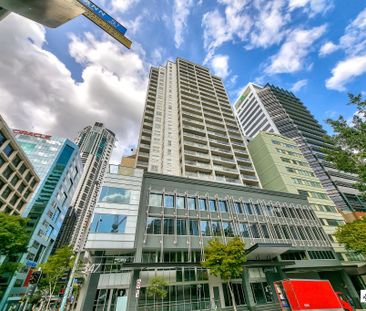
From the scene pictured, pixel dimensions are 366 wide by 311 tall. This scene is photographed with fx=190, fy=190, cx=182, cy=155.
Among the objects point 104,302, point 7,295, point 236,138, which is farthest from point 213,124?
point 7,295

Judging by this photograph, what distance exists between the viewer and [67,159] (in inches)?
3314

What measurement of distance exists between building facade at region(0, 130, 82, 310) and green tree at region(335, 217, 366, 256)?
76824 mm

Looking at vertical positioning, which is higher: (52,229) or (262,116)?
(262,116)

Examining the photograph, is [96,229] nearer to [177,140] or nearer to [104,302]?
[104,302]

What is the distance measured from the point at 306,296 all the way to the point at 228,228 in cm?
1176

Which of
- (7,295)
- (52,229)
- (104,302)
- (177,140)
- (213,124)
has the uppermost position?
(213,124)

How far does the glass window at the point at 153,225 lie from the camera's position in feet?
75.7

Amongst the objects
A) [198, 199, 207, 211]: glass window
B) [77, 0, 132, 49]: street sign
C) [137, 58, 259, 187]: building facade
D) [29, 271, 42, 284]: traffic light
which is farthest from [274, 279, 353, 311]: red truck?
[77, 0, 132, 49]: street sign

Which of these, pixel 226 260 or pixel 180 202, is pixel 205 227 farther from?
pixel 226 260

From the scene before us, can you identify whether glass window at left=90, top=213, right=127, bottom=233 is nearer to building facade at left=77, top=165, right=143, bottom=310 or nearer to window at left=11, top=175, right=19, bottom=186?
building facade at left=77, top=165, right=143, bottom=310

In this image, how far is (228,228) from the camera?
27.0m

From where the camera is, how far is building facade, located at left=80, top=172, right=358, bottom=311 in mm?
19625

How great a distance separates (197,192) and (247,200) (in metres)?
8.98

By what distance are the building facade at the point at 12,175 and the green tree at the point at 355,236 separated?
65.4 meters
